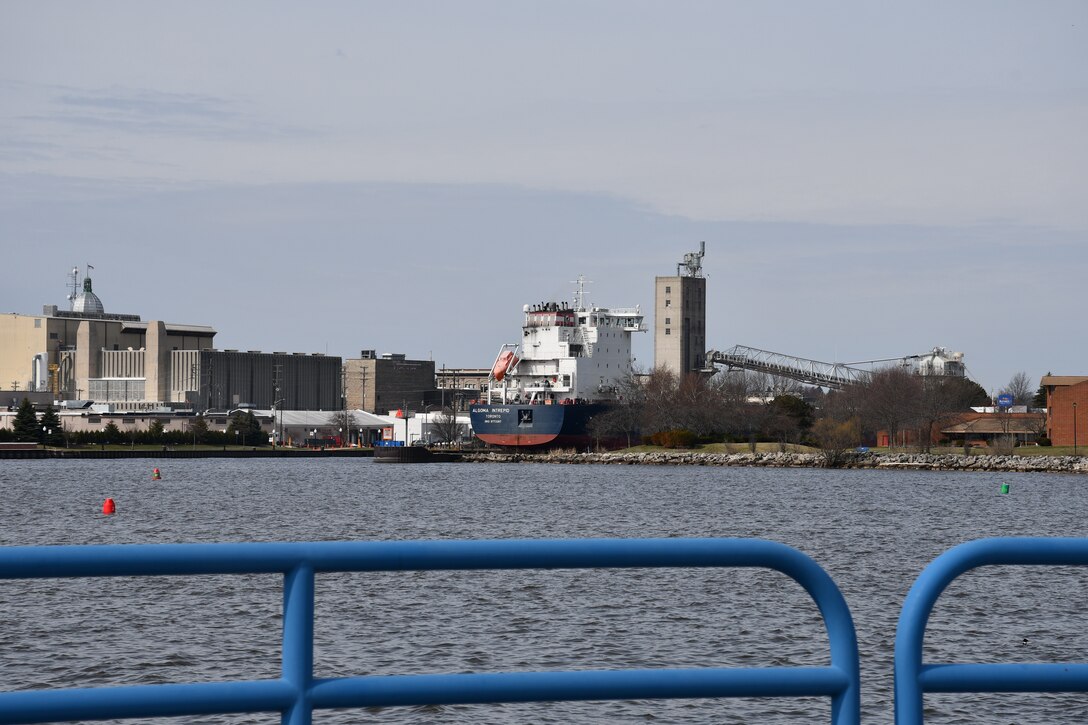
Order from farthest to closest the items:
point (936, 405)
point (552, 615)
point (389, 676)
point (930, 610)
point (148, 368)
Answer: point (148, 368)
point (936, 405)
point (552, 615)
point (930, 610)
point (389, 676)

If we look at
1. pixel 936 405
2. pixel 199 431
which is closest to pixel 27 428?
pixel 199 431

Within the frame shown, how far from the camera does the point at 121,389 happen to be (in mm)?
162500

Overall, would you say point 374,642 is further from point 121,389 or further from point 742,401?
point 121,389

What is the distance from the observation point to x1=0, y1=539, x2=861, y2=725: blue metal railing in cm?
280

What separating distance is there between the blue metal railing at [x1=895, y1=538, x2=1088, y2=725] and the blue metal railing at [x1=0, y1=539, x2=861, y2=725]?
118 millimetres

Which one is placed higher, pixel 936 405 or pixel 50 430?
pixel 936 405

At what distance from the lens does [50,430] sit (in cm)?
12619

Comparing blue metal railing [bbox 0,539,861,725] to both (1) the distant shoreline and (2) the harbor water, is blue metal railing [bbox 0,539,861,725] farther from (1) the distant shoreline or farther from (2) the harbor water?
(1) the distant shoreline

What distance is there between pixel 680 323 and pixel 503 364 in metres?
48.1

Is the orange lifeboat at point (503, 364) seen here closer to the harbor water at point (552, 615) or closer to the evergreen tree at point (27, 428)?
the evergreen tree at point (27, 428)

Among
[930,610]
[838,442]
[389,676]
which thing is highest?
[930,610]

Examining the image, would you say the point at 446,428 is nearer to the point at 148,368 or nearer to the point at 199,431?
the point at 199,431

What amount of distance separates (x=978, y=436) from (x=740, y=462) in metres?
26.1

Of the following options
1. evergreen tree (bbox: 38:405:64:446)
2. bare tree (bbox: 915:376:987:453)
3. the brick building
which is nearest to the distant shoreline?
evergreen tree (bbox: 38:405:64:446)
